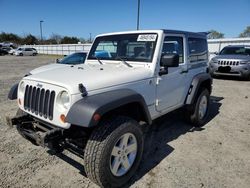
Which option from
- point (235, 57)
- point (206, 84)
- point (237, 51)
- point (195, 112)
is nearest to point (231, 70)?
point (235, 57)

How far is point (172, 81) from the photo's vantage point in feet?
12.8

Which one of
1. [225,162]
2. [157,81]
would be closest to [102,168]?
[157,81]

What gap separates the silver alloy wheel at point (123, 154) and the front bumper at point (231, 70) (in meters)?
9.25

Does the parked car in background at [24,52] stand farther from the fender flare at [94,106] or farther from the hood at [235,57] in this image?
the fender flare at [94,106]

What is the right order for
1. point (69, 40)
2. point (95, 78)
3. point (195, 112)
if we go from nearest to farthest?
point (95, 78) → point (195, 112) → point (69, 40)

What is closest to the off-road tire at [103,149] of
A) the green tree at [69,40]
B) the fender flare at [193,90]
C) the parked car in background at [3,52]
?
→ the fender flare at [193,90]

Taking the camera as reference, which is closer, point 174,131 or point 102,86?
point 102,86

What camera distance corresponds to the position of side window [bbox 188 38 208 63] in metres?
4.56

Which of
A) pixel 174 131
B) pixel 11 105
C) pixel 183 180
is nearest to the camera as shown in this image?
pixel 183 180

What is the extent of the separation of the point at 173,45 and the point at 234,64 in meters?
7.78

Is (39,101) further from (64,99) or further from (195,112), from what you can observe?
(195,112)

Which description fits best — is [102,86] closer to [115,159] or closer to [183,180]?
[115,159]

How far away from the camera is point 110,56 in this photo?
4.01 meters

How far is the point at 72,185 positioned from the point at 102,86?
1.36 meters
